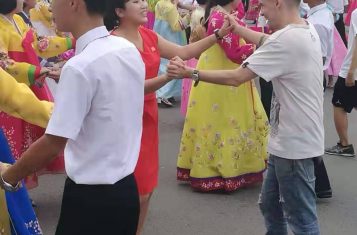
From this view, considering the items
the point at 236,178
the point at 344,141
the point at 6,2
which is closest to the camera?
the point at 6,2

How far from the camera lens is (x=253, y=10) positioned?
597 centimetres

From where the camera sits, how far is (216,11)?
4328mm

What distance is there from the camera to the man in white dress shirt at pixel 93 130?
6.66 feet

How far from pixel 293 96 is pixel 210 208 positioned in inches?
67.0

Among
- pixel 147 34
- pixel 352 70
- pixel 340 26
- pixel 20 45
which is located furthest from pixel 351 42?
pixel 340 26

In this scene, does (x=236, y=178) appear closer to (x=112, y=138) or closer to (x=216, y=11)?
(x=216, y=11)

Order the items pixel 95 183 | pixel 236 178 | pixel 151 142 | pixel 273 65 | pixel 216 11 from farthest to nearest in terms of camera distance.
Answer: pixel 236 178, pixel 216 11, pixel 151 142, pixel 273 65, pixel 95 183

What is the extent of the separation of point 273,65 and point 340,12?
7258 millimetres

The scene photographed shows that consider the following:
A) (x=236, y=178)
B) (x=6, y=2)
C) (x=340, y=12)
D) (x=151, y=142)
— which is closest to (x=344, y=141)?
(x=236, y=178)

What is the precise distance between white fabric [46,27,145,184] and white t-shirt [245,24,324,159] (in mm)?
849

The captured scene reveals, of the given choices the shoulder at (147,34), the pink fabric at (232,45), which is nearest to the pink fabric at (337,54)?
the pink fabric at (232,45)

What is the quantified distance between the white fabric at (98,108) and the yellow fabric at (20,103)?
321mm

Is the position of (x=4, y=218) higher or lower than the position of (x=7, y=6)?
lower

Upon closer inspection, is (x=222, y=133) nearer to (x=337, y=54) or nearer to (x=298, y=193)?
(x=298, y=193)
